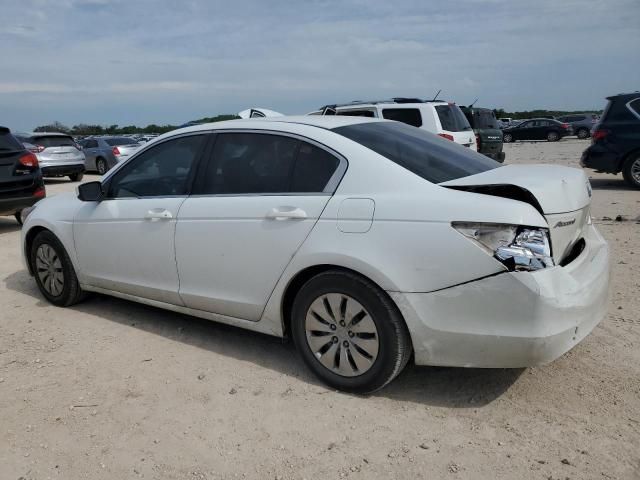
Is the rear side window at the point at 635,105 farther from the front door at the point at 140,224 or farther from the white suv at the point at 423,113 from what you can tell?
the front door at the point at 140,224

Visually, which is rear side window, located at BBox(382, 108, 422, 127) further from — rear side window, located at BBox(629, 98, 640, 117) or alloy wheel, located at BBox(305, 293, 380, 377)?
alloy wheel, located at BBox(305, 293, 380, 377)

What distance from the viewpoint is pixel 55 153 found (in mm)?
16734

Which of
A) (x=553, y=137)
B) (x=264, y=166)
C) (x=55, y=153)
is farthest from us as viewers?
(x=553, y=137)

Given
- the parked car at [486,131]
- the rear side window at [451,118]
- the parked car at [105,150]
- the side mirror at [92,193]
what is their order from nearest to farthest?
the side mirror at [92,193]
the rear side window at [451,118]
the parked car at [486,131]
the parked car at [105,150]

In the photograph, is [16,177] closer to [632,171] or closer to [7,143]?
[7,143]

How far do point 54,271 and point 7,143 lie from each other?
16.4ft

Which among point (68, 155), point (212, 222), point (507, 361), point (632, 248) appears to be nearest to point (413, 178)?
point (507, 361)

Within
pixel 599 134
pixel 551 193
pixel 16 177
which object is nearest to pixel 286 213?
pixel 551 193

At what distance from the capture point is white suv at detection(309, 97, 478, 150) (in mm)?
11359

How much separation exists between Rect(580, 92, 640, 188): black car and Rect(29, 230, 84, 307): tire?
9.84 m

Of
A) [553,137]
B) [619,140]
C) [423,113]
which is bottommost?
[553,137]

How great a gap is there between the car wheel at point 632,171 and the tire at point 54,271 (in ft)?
33.1

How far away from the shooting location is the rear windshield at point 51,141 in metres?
16.8

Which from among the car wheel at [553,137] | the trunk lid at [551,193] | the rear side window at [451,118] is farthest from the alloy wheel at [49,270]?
the car wheel at [553,137]
